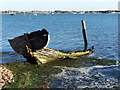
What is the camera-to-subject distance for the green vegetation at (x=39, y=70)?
16.0 metres

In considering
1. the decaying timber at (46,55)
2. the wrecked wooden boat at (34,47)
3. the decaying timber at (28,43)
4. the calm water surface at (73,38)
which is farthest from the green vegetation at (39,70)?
the calm water surface at (73,38)

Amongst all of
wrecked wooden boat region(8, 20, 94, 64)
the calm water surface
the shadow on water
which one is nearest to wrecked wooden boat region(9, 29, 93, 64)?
wrecked wooden boat region(8, 20, 94, 64)

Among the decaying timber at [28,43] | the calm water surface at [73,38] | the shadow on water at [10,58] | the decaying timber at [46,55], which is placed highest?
the decaying timber at [28,43]

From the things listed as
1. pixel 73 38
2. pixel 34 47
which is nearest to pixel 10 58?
pixel 34 47

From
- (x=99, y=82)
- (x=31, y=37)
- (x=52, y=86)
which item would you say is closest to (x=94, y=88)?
(x=99, y=82)

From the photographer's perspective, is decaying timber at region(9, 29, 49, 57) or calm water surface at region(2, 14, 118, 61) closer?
decaying timber at region(9, 29, 49, 57)

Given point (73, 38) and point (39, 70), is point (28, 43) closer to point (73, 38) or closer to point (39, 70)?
point (39, 70)

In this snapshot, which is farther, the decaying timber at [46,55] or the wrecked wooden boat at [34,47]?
the decaying timber at [46,55]

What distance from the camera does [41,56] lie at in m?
21.5

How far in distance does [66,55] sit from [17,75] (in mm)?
7216

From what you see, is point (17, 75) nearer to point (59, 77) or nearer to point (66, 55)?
point (59, 77)

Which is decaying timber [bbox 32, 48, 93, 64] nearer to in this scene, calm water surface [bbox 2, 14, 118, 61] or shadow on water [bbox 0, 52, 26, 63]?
shadow on water [bbox 0, 52, 26, 63]

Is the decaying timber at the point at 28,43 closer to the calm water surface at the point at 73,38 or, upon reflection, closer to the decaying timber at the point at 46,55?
the decaying timber at the point at 46,55

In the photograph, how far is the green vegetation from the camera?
52.5 ft
